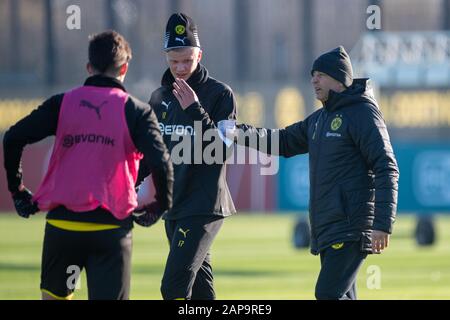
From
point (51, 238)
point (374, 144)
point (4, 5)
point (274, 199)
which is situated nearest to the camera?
point (51, 238)

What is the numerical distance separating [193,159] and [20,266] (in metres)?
9.10

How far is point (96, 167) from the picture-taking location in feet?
24.5

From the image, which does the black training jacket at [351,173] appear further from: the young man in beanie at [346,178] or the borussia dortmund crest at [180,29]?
the borussia dortmund crest at [180,29]

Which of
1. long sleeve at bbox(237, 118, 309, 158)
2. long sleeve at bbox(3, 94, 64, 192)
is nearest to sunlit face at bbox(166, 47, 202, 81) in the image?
long sleeve at bbox(237, 118, 309, 158)

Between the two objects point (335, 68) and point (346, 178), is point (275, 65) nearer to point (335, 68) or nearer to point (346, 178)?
point (335, 68)

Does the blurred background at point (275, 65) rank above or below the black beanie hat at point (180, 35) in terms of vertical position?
below

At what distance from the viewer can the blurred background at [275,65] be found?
27469mm

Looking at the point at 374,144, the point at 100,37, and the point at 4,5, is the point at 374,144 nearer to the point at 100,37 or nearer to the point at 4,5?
the point at 100,37

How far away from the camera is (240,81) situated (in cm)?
4547

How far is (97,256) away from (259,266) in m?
11.1

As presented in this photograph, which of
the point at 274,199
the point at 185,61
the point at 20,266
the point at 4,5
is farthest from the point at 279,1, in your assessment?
the point at 185,61

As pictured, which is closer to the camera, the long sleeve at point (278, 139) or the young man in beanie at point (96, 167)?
the young man in beanie at point (96, 167)
